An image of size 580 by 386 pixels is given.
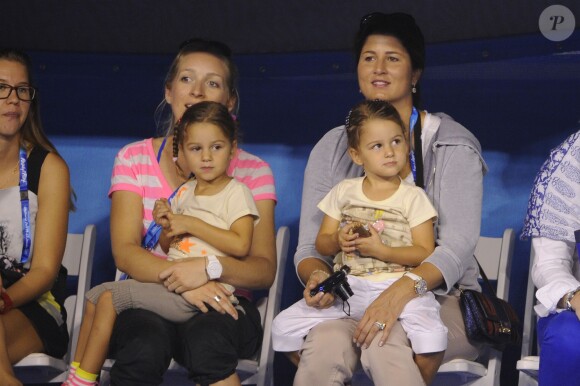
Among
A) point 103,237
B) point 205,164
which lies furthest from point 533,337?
point 103,237

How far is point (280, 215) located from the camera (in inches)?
230

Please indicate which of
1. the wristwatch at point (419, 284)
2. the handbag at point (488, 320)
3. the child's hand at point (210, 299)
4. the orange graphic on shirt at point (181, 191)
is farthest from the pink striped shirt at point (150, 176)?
the handbag at point (488, 320)

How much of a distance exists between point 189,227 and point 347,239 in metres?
0.57

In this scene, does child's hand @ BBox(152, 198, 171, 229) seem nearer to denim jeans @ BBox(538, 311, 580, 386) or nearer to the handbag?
the handbag

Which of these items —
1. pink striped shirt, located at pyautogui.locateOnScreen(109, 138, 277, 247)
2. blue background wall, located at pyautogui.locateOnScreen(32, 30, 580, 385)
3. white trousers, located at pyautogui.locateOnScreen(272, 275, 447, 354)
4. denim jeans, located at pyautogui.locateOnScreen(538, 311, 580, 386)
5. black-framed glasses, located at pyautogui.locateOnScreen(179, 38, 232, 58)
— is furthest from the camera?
blue background wall, located at pyautogui.locateOnScreen(32, 30, 580, 385)

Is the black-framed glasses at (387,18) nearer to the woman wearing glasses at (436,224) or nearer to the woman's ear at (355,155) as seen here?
the woman wearing glasses at (436,224)

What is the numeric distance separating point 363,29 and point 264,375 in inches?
53.3

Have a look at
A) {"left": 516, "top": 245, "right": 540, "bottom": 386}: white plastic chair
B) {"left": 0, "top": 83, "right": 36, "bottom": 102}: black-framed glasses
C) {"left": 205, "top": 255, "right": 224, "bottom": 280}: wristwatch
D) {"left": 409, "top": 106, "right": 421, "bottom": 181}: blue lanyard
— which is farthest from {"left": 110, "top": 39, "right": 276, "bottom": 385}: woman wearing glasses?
{"left": 516, "top": 245, "right": 540, "bottom": 386}: white plastic chair

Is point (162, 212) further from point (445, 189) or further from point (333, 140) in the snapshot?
point (445, 189)

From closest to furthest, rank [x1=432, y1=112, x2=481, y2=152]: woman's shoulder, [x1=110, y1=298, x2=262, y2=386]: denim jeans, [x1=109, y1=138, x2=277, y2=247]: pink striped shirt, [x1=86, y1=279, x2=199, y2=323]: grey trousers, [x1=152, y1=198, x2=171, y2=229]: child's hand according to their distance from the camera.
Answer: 1. [x1=110, y1=298, x2=262, y2=386]: denim jeans
2. [x1=86, y1=279, x2=199, y2=323]: grey trousers
3. [x1=152, y1=198, x2=171, y2=229]: child's hand
4. [x1=432, y1=112, x2=481, y2=152]: woman's shoulder
5. [x1=109, y1=138, x2=277, y2=247]: pink striped shirt

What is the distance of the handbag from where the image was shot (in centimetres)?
446

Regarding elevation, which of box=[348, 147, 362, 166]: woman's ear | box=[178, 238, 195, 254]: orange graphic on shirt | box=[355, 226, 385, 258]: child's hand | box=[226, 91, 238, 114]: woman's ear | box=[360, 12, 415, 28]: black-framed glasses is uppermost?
box=[360, 12, 415, 28]: black-framed glasses

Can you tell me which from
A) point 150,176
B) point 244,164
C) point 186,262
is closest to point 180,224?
point 186,262

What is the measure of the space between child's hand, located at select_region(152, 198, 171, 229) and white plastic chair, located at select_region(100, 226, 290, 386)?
49 cm
